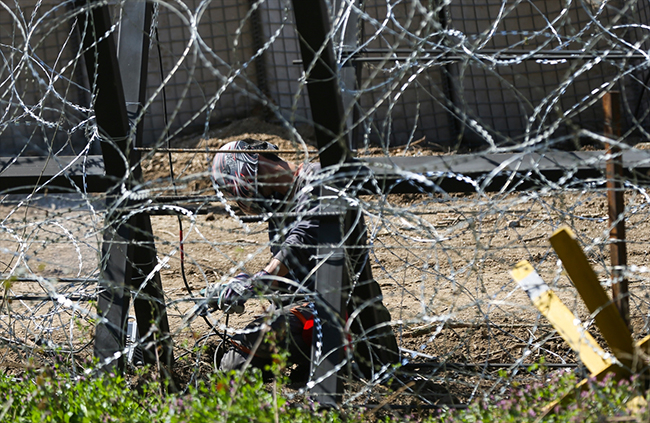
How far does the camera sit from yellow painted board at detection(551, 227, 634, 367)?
211cm

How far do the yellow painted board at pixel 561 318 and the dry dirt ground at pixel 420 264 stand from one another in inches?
3.7

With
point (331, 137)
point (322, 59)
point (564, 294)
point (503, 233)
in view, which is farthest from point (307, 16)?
point (503, 233)

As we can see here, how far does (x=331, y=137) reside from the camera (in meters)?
2.55

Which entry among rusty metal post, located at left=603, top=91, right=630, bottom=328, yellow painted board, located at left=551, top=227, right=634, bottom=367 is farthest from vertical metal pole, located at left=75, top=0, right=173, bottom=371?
rusty metal post, located at left=603, top=91, right=630, bottom=328

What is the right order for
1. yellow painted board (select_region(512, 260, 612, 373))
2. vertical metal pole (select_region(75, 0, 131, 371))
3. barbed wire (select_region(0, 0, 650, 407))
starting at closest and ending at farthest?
yellow painted board (select_region(512, 260, 612, 373)) < barbed wire (select_region(0, 0, 650, 407)) < vertical metal pole (select_region(75, 0, 131, 371))

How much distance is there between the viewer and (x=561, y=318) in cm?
222

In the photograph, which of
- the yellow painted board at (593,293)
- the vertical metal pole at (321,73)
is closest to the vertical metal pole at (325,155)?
the vertical metal pole at (321,73)

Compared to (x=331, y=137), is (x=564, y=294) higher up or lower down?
lower down

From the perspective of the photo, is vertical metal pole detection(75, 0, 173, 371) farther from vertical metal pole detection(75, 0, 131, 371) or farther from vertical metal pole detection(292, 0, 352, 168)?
vertical metal pole detection(292, 0, 352, 168)

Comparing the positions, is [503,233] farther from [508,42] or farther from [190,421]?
[190,421]

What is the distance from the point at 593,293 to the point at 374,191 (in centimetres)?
92

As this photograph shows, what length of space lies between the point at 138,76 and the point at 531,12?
622 cm

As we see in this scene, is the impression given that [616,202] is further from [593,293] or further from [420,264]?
[420,264]

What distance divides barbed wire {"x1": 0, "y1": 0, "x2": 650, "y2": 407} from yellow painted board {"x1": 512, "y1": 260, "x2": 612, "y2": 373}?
5 cm
